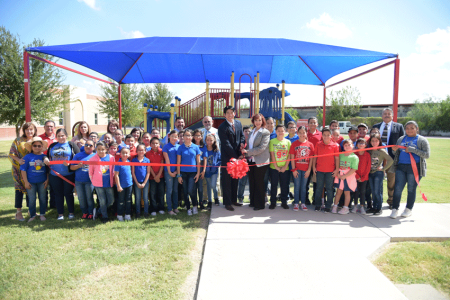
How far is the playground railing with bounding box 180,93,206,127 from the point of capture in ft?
39.1

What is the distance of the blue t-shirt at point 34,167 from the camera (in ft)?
14.0

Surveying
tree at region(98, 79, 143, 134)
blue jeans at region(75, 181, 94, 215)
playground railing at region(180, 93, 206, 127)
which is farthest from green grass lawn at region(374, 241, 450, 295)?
tree at region(98, 79, 143, 134)

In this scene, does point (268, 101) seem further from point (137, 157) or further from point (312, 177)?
point (137, 157)

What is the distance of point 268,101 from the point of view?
34.3 feet

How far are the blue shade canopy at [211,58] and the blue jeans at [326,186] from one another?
2437mm

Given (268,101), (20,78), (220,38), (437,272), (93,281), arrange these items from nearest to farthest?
(93,281) < (437,272) < (220,38) < (268,101) < (20,78)

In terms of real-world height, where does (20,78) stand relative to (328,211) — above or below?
above

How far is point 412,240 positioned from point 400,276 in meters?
1.20

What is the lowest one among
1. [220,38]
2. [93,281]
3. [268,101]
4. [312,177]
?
[93,281]

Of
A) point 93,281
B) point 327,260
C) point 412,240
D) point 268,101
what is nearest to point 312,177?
point 412,240

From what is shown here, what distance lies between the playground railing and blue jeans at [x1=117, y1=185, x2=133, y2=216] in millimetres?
7538

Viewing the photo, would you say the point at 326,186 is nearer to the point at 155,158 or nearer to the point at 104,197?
the point at 155,158

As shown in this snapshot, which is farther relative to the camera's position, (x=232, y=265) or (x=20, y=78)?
(x=20, y=78)

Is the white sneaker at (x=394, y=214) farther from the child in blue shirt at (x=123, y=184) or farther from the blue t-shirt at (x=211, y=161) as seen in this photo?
the child in blue shirt at (x=123, y=184)
